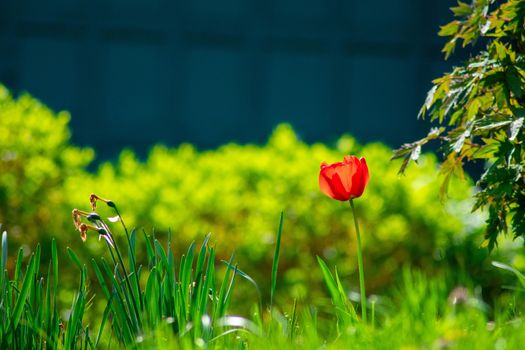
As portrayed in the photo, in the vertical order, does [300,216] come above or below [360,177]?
below

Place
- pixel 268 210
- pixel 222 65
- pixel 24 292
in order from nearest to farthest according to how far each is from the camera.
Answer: pixel 24 292
pixel 268 210
pixel 222 65

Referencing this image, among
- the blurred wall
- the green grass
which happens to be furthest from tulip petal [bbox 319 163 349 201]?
the blurred wall

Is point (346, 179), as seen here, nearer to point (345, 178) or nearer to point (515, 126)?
point (345, 178)

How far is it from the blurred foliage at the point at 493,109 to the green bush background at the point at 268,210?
1.80 metres

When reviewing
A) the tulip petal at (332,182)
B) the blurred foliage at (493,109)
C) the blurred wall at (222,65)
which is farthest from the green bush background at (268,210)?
the blurred wall at (222,65)

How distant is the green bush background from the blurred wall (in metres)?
3.66

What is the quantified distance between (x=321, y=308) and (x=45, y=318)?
105 inches

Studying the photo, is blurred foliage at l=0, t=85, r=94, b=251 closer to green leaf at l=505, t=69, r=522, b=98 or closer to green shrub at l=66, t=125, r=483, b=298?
green shrub at l=66, t=125, r=483, b=298

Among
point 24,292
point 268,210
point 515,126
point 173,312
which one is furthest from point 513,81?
point 268,210

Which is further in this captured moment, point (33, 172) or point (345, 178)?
point (33, 172)

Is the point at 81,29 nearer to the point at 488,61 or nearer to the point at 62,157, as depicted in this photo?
the point at 62,157

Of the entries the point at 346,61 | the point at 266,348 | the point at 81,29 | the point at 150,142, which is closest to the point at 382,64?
the point at 346,61

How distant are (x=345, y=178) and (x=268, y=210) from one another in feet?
7.73

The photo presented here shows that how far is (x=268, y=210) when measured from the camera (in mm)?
4906
